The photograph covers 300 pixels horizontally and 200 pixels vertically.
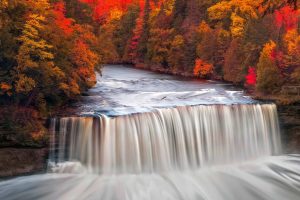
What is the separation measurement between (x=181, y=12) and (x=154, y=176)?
1739 inches

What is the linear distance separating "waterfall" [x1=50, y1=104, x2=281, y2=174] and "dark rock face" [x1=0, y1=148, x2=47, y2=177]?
63cm

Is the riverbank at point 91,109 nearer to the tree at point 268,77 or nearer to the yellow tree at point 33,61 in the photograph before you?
the tree at point 268,77

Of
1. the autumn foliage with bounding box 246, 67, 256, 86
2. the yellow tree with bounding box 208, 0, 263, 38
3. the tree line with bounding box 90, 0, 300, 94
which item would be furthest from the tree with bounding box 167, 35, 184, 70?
the autumn foliage with bounding box 246, 67, 256, 86

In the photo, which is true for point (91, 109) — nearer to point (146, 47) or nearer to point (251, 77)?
point (251, 77)

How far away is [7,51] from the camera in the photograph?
21984 mm

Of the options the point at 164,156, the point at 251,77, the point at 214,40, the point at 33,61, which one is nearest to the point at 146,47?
the point at 214,40

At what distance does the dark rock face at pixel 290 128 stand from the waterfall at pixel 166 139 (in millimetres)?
488

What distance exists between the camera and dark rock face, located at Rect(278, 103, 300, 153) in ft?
91.6

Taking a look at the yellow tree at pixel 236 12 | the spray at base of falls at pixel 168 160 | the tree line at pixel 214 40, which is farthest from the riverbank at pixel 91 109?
the yellow tree at pixel 236 12

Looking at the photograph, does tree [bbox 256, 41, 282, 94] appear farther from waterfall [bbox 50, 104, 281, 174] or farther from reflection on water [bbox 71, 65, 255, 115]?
waterfall [bbox 50, 104, 281, 174]

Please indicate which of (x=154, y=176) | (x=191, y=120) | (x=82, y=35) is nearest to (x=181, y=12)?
Result: (x=82, y=35)

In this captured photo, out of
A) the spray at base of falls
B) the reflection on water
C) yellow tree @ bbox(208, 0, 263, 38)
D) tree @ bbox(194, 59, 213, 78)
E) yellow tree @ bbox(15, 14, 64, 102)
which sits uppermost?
yellow tree @ bbox(208, 0, 263, 38)

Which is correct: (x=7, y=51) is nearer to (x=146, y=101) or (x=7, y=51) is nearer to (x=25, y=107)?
(x=25, y=107)

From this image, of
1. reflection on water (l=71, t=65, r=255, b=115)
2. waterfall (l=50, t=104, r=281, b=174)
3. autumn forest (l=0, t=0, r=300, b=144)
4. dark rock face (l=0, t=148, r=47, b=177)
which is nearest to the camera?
dark rock face (l=0, t=148, r=47, b=177)
